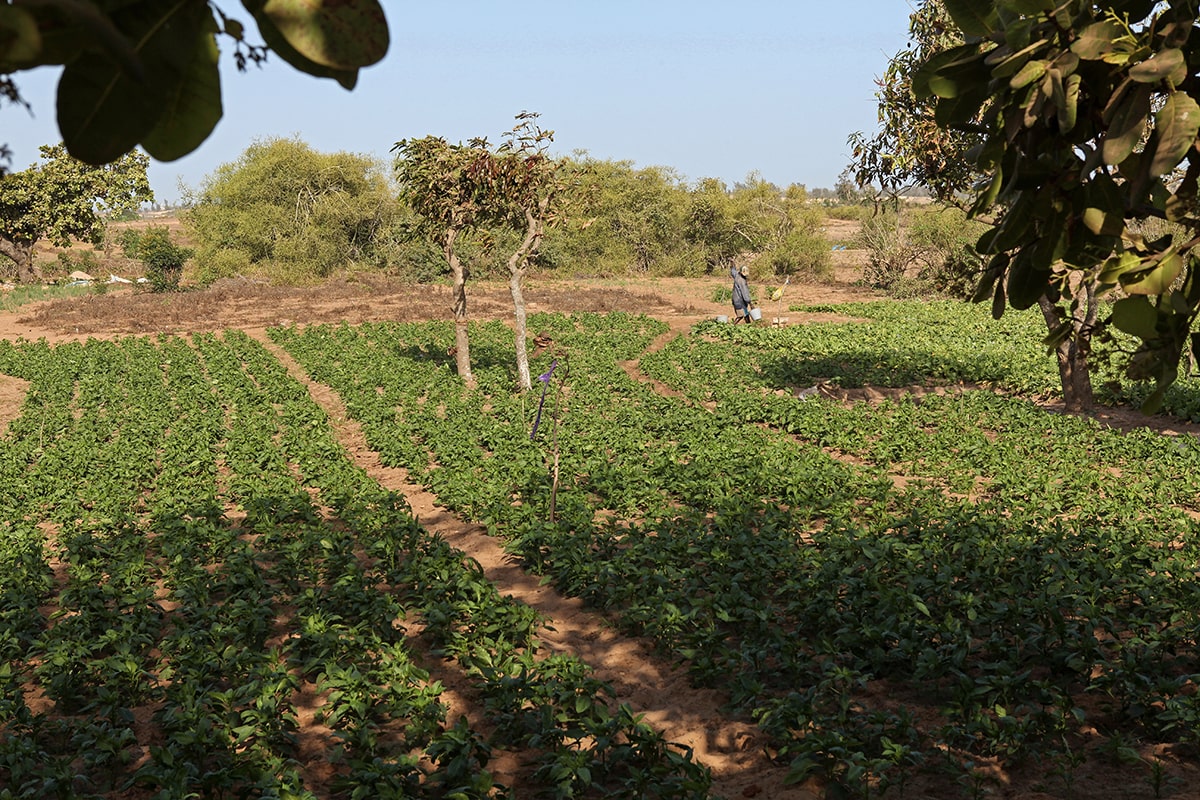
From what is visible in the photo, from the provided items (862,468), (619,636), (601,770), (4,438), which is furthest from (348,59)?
(4,438)

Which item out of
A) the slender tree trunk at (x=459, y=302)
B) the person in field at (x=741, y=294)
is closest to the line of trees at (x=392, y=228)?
the person in field at (x=741, y=294)

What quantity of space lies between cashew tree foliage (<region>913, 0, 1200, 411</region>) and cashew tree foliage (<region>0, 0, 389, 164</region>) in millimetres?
1747

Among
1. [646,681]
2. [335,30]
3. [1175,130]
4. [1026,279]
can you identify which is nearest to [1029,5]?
[1175,130]

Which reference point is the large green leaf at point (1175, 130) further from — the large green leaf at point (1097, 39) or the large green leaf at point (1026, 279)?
the large green leaf at point (1026, 279)

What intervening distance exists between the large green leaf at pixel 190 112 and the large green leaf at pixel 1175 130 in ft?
6.48

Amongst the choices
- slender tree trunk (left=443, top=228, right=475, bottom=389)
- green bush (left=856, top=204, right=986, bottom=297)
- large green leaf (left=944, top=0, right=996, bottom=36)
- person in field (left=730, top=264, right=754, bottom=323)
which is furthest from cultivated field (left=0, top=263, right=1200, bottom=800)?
green bush (left=856, top=204, right=986, bottom=297)

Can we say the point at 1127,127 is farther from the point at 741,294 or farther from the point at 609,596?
the point at 741,294

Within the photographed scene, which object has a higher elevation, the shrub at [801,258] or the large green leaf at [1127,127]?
the large green leaf at [1127,127]

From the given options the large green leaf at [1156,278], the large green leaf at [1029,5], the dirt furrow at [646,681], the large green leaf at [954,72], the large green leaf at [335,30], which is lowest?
the dirt furrow at [646,681]

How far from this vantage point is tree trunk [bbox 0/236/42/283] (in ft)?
126

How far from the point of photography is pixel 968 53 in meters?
2.67

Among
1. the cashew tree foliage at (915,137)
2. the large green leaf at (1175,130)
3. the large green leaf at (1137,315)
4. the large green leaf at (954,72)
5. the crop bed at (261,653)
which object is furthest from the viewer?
the cashew tree foliage at (915,137)

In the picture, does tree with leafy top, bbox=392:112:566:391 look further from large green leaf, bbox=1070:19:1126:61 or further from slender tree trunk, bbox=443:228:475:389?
large green leaf, bbox=1070:19:1126:61

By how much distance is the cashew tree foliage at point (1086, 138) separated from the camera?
92.6 inches
